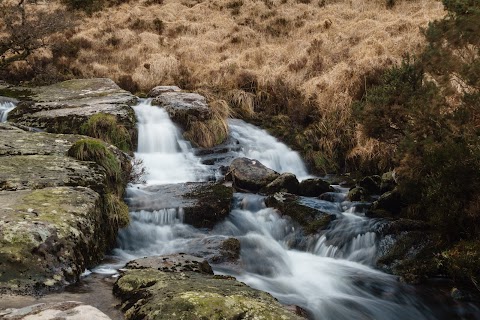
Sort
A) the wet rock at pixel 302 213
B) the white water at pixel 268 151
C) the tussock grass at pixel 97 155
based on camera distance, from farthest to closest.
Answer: the white water at pixel 268 151, the wet rock at pixel 302 213, the tussock grass at pixel 97 155

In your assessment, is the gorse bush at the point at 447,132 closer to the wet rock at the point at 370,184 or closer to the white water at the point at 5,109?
the wet rock at the point at 370,184

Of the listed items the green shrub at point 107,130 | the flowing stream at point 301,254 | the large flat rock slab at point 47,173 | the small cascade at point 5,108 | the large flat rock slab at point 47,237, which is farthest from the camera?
the small cascade at point 5,108

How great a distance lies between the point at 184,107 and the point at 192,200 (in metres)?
4.78

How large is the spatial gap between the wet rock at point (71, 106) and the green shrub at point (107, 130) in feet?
0.68

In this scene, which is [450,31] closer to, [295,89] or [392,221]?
[392,221]

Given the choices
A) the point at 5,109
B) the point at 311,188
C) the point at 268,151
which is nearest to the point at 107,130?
the point at 5,109

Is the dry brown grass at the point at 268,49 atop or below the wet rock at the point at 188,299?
atop

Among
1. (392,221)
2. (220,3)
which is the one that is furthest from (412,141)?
(220,3)

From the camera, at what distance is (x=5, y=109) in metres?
10.8

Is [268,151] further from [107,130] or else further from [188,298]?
[188,298]

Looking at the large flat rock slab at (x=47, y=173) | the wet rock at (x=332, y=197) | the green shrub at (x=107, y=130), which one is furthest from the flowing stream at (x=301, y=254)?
the green shrub at (x=107, y=130)

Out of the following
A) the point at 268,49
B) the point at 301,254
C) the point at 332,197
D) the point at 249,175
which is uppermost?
the point at 268,49

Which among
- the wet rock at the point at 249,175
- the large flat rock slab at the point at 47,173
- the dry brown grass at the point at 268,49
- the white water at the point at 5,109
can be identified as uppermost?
the dry brown grass at the point at 268,49

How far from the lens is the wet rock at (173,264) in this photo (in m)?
4.87
